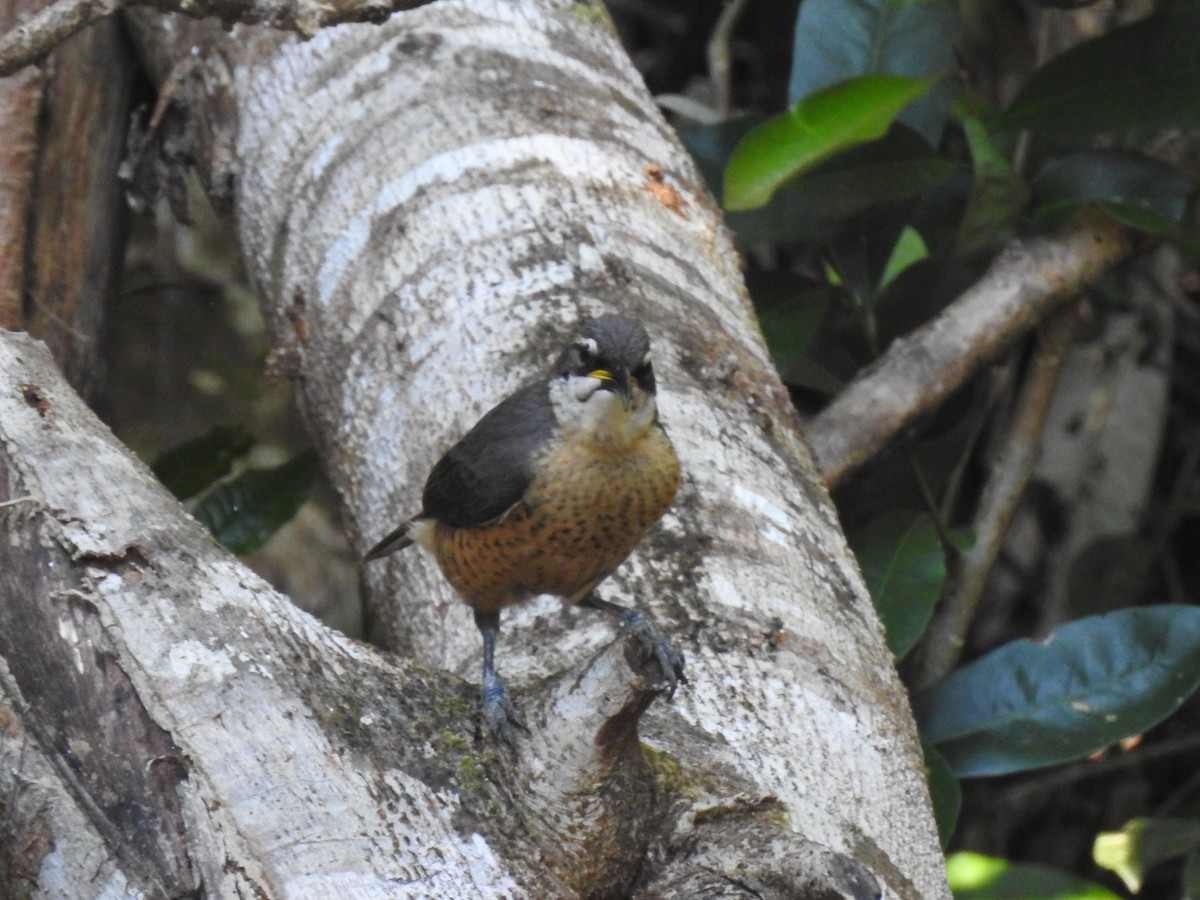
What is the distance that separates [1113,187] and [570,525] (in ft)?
6.31

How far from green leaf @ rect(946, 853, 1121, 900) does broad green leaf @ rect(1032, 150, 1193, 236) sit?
1.53 m

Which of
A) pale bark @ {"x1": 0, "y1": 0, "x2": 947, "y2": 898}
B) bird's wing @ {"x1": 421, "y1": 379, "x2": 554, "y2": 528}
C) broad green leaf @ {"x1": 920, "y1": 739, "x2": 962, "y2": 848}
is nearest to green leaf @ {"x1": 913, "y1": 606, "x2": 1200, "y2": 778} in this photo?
broad green leaf @ {"x1": 920, "y1": 739, "x2": 962, "y2": 848}

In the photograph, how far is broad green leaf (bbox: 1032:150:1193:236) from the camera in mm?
3473

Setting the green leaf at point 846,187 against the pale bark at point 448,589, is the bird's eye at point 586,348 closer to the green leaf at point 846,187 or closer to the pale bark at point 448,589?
the pale bark at point 448,589

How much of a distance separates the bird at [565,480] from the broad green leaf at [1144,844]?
60.4 inches

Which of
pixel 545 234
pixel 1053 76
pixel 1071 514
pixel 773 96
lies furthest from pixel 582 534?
pixel 773 96

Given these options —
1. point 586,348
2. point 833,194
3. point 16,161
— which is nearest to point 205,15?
point 586,348

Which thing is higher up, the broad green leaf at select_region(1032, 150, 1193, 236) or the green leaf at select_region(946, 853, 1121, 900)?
the broad green leaf at select_region(1032, 150, 1193, 236)

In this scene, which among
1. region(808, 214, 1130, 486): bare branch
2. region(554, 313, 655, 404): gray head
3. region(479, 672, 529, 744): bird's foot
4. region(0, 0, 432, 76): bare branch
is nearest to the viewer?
region(479, 672, 529, 744): bird's foot

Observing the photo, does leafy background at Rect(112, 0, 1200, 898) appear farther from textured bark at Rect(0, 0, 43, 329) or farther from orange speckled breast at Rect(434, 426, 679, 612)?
orange speckled breast at Rect(434, 426, 679, 612)

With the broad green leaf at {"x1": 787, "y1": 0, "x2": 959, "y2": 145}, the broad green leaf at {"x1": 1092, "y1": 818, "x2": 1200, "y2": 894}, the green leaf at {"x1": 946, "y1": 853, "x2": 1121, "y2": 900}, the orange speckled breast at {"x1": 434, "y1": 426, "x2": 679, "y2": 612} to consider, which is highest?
the broad green leaf at {"x1": 787, "y1": 0, "x2": 959, "y2": 145}

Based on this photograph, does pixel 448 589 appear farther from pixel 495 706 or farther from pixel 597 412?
pixel 495 706

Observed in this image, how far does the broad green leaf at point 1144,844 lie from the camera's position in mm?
3195

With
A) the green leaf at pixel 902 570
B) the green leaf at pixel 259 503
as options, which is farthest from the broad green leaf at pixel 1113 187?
the green leaf at pixel 259 503
